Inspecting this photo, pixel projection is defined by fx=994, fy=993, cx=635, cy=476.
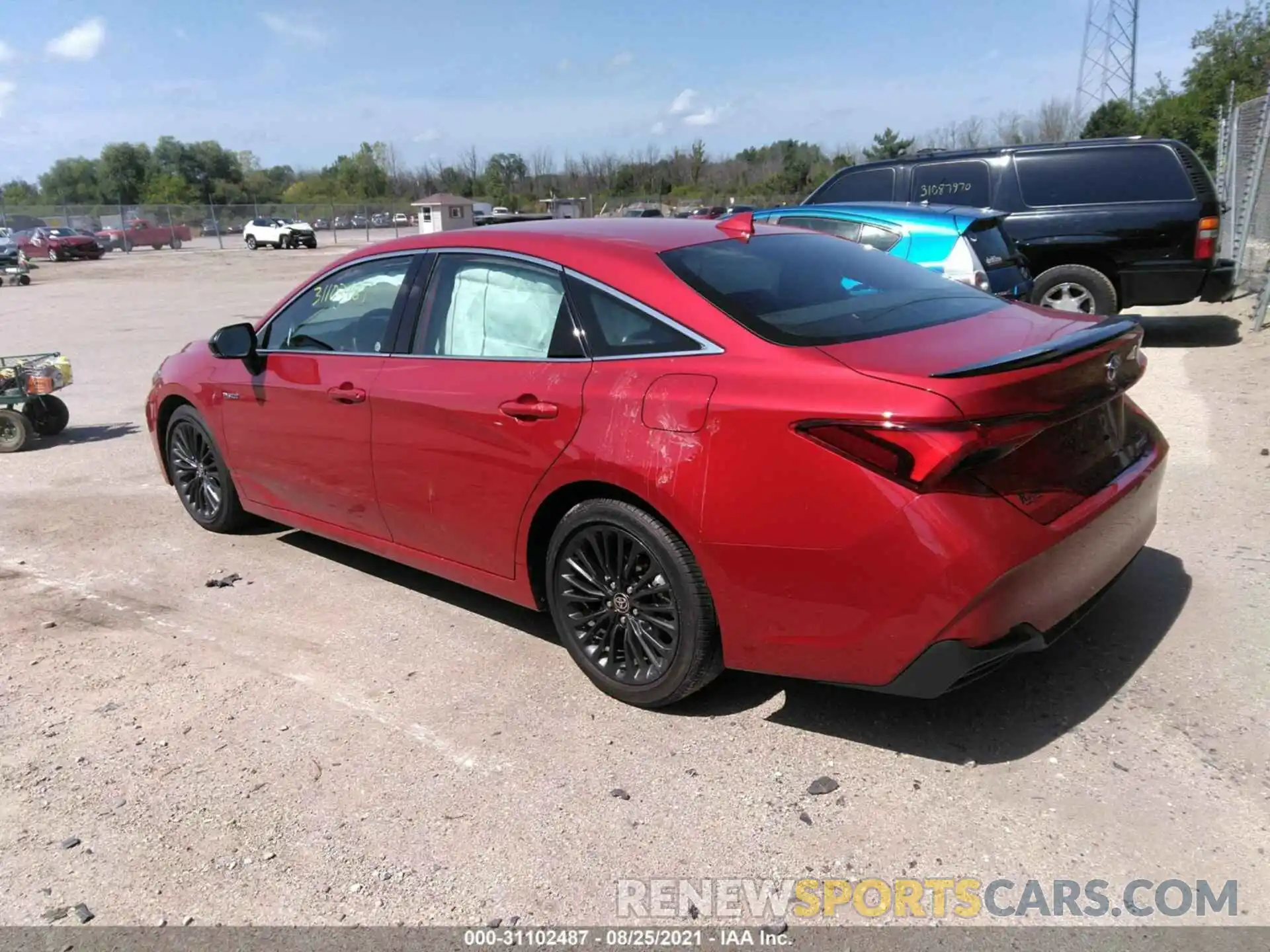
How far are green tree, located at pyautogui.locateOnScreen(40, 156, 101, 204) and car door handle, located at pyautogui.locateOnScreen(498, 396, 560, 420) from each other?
10845 centimetres

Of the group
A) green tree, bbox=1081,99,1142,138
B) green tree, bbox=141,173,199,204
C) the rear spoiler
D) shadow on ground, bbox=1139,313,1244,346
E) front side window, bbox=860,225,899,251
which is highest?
green tree, bbox=141,173,199,204

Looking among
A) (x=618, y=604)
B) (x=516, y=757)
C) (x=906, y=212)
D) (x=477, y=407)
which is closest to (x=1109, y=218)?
(x=906, y=212)

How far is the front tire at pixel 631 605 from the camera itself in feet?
10.8

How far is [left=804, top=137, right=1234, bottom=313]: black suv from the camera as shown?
9.90 meters

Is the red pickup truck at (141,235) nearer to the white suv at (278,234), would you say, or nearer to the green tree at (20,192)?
the white suv at (278,234)

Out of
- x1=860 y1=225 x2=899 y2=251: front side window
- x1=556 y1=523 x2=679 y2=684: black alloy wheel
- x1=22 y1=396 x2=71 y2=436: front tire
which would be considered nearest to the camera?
x1=556 y1=523 x2=679 y2=684: black alloy wheel

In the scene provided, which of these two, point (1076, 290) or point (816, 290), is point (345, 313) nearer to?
Answer: point (816, 290)

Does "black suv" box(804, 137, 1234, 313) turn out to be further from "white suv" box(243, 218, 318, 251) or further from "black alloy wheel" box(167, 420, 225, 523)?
"white suv" box(243, 218, 318, 251)

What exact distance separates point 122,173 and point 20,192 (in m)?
22.8

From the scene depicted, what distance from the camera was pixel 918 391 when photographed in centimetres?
279

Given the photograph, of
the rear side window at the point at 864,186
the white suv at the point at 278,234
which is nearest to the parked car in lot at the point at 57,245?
the white suv at the point at 278,234

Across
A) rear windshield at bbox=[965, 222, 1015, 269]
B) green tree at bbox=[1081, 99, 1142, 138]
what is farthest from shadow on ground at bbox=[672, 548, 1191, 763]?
green tree at bbox=[1081, 99, 1142, 138]

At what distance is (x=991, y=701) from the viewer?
3.51m

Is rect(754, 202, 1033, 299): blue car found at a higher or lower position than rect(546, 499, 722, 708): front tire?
higher
